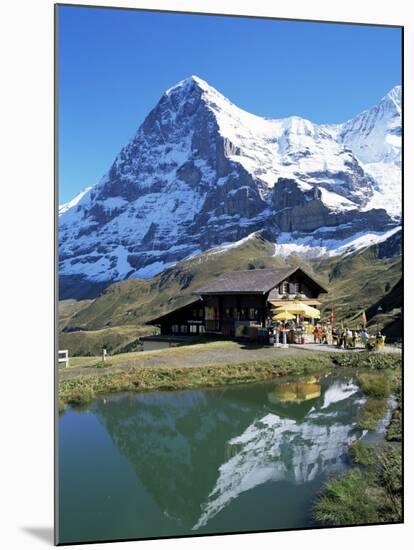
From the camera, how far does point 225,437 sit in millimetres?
10070

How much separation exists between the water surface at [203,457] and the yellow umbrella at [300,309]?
1437mm

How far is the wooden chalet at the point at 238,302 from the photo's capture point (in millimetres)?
12109

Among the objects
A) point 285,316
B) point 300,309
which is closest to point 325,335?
point 300,309

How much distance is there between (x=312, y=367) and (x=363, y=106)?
4.76 meters

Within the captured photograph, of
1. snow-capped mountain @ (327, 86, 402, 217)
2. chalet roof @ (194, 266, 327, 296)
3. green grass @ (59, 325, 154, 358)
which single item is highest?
snow-capped mountain @ (327, 86, 402, 217)

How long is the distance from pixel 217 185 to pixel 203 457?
260 inches

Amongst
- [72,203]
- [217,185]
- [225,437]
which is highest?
[217,185]

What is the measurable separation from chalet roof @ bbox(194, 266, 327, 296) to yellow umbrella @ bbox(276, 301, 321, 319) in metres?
0.49

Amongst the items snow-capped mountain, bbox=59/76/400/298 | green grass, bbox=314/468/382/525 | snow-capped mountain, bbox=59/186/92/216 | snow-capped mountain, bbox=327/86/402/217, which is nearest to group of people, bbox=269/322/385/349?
snow-capped mountain, bbox=59/76/400/298

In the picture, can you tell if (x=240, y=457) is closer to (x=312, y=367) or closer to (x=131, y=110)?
(x=312, y=367)

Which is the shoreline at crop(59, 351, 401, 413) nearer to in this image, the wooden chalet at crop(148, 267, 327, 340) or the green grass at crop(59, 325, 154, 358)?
the green grass at crop(59, 325, 154, 358)

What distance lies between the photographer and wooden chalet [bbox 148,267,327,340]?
39.7 feet

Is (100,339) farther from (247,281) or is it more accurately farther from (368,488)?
(368,488)
